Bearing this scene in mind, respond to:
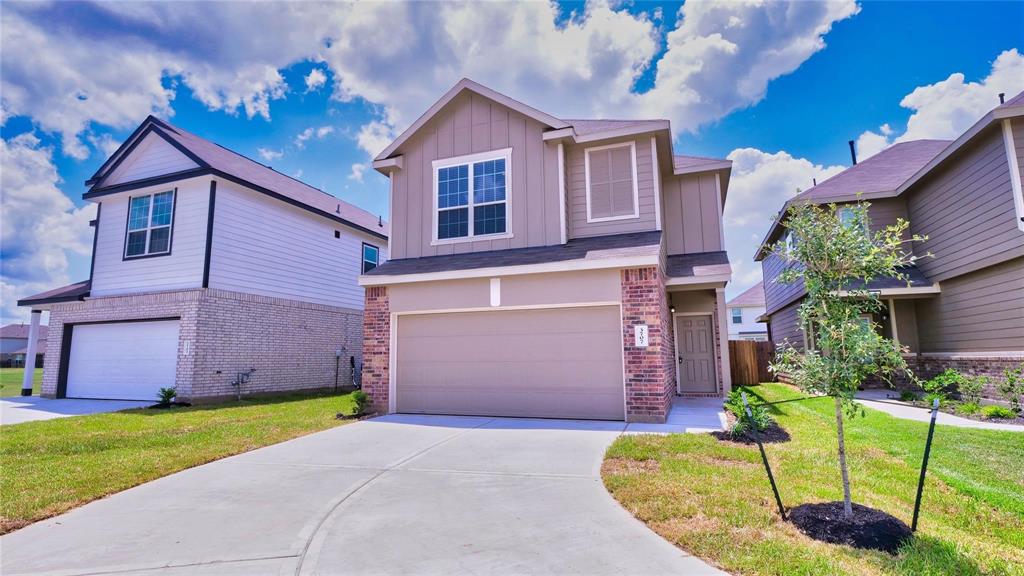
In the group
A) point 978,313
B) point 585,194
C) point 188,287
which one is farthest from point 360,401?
point 978,313

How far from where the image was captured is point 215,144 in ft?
53.1

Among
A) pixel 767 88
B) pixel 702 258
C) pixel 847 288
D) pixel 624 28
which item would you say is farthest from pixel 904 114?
pixel 847 288

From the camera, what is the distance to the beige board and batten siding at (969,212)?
9.70 meters

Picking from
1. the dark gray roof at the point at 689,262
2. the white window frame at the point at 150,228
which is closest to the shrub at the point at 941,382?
the dark gray roof at the point at 689,262

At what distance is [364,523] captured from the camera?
153 inches

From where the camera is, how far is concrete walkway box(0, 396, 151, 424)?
10.4 m

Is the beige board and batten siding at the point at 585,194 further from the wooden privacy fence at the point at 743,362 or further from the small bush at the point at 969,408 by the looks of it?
the wooden privacy fence at the point at 743,362

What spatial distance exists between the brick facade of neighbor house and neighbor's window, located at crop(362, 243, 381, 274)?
8.41 feet

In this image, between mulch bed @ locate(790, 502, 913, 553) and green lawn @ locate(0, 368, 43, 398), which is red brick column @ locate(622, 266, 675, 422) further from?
green lawn @ locate(0, 368, 43, 398)

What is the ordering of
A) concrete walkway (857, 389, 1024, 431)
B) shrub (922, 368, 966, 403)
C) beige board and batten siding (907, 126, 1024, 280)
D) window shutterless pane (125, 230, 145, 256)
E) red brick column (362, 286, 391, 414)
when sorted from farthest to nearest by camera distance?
1. window shutterless pane (125, 230, 145, 256)
2. red brick column (362, 286, 391, 414)
3. beige board and batten siding (907, 126, 1024, 280)
4. concrete walkway (857, 389, 1024, 431)
5. shrub (922, 368, 966, 403)

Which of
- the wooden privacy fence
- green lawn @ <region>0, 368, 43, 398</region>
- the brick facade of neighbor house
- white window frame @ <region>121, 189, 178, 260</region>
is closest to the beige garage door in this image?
the brick facade of neighbor house

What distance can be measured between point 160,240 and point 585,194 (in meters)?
12.0

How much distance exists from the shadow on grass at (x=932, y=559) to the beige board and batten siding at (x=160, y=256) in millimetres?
14343

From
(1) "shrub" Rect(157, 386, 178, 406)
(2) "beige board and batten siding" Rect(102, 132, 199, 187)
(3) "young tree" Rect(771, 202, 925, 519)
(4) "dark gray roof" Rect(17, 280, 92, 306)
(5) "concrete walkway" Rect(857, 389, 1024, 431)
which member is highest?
(2) "beige board and batten siding" Rect(102, 132, 199, 187)
